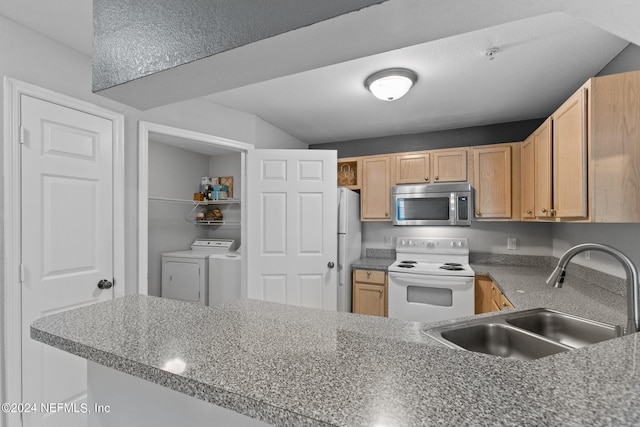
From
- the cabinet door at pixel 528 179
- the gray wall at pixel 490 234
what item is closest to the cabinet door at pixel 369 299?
the gray wall at pixel 490 234

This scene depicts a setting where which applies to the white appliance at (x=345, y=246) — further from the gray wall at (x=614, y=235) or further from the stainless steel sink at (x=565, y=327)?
the gray wall at (x=614, y=235)

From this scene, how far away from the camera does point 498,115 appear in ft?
10.0

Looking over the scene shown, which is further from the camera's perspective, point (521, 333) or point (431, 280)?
point (431, 280)

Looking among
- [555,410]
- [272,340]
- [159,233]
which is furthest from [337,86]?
[159,233]

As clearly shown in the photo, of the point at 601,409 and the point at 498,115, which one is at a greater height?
the point at 498,115

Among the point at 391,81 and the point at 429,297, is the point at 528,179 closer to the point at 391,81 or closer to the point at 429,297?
the point at 429,297

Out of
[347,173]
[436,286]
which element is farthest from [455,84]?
[436,286]

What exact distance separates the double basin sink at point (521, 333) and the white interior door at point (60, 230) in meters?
2.06

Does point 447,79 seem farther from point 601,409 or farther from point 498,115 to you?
point 601,409

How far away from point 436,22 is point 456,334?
1193 millimetres

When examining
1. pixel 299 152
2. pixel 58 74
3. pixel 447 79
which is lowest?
pixel 299 152

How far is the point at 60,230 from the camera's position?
1804 mm

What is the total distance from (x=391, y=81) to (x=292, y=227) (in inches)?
61.7

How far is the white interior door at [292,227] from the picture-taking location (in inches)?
116
